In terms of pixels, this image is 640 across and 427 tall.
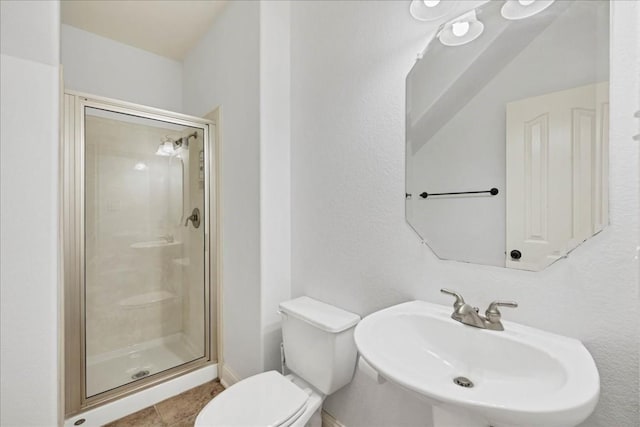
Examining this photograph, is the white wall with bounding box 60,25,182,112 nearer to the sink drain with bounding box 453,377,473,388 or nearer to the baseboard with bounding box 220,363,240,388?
the baseboard with bounding box 220,363,240,388

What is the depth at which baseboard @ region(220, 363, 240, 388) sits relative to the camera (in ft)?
6.03

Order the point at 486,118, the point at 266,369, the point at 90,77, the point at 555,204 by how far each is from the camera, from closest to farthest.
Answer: the point at 555,204
the point at 486,118
the point at 266,369
the point at 90,77

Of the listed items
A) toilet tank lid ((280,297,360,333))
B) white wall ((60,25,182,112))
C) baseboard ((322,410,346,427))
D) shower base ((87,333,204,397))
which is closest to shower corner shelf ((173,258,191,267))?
shower base ((87,333,204,397))

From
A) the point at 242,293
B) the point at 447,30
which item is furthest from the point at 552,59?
the point at 242,293

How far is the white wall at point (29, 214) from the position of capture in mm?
1118

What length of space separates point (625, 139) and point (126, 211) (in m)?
2.39

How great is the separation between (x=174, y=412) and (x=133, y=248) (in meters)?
1.07

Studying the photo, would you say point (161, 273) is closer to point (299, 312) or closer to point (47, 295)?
point (47, 295)

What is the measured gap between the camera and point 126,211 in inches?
74.4

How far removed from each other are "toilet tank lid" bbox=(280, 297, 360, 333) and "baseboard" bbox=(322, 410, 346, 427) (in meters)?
0.58

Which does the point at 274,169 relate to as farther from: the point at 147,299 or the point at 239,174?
the point at 147,299

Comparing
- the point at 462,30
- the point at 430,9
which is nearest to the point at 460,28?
the point at 462,30

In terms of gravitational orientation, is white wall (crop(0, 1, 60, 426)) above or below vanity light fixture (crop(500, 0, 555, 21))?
below

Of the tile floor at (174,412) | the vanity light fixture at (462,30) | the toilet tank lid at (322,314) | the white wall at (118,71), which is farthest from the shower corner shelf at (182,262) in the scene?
the vanity light fixture at (462,30)
